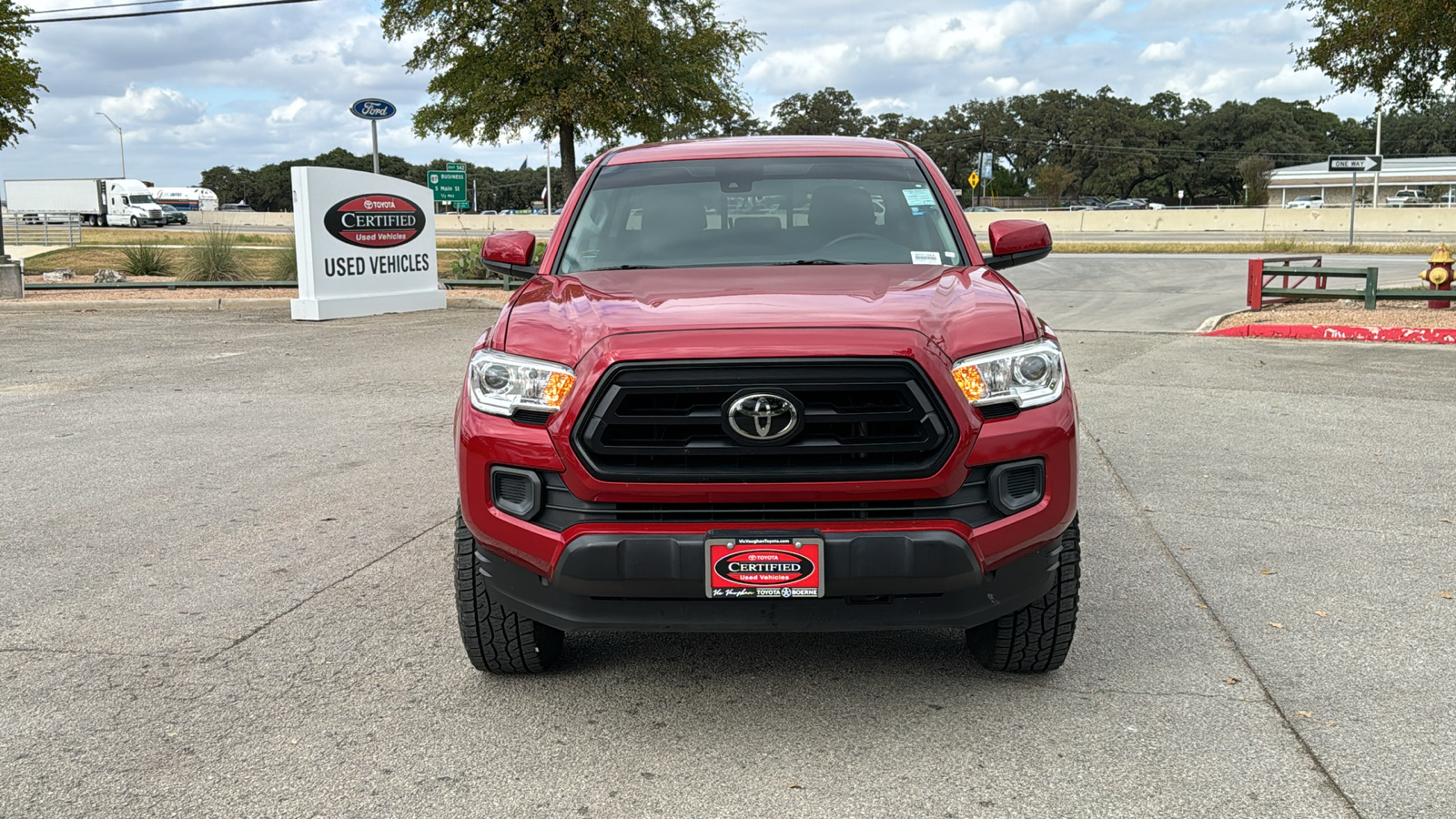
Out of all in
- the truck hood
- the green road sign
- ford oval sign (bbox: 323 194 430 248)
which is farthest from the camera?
the green road sign

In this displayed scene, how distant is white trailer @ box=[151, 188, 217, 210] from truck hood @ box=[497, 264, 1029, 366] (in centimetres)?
9862

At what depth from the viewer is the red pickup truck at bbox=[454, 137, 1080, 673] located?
3227 millimetres

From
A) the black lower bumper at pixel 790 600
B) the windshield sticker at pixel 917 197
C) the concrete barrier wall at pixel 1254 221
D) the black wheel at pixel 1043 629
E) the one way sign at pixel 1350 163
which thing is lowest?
the black wheel at pixel 1043 629

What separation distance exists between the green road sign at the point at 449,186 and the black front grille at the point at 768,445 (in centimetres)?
2691

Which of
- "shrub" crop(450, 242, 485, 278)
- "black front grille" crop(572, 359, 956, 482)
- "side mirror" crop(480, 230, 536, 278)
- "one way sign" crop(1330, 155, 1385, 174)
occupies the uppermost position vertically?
"one way sign" crop(1330, 155, 1385, 174)

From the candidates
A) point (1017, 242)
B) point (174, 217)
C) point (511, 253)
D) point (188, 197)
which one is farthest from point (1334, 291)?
point (188, 197)

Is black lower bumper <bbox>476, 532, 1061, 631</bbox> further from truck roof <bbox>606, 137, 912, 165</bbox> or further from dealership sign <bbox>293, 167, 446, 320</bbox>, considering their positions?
dealership sign <bbox>293, 167, 446, 320</bbox>

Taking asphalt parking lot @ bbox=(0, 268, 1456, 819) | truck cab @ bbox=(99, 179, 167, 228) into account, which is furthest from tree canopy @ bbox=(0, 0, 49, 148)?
truck cab @ bbox=(99, 179, 167, 228)

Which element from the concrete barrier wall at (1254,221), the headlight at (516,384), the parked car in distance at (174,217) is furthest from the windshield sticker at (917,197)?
the parked car in distance at (174,217)

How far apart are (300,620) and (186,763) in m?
1.20

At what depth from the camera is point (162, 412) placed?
920 cm

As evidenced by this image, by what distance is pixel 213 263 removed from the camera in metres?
22.0

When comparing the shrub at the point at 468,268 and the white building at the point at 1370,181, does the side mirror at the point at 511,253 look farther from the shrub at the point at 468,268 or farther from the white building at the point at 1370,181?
the white building at the point at 1370,181

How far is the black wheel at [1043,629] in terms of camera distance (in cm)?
366
